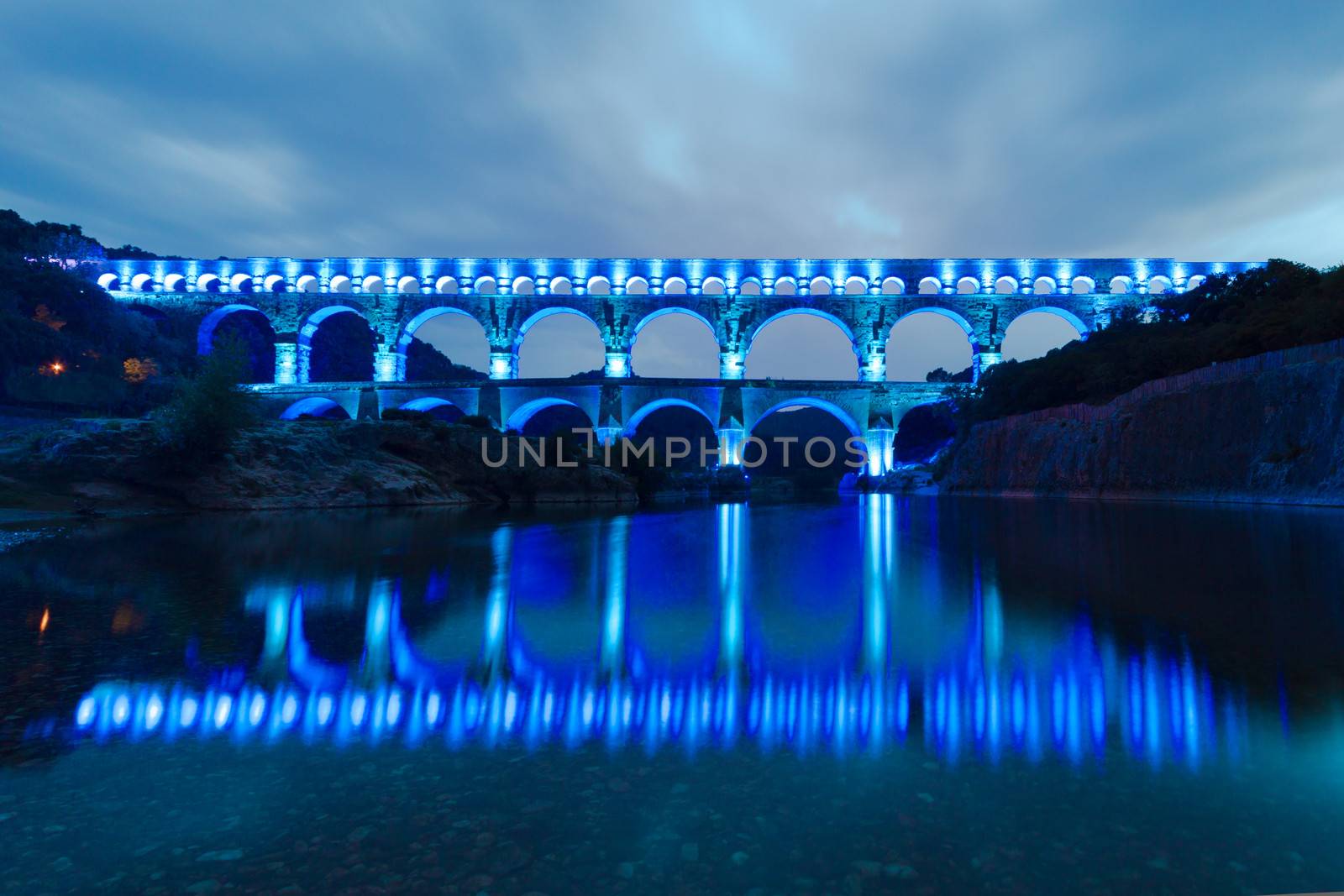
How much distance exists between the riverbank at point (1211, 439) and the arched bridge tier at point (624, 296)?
21.1 metres

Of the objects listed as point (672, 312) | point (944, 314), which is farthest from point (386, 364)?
point (944, 314)

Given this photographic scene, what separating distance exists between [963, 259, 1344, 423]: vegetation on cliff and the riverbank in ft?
6.47

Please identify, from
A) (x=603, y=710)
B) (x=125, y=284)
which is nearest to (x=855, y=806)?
(x=603, y=710)

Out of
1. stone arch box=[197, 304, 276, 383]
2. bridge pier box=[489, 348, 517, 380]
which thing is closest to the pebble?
bridge pier box=[489, 348, 517, 380]

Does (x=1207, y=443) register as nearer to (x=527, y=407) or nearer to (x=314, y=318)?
(x=527, y=407)

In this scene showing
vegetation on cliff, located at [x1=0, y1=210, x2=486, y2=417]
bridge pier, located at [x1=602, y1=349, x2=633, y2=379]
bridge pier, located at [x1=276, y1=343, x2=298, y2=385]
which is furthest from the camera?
bridge pier, located at [x1=602, y1=349, x2=633, y2=379]

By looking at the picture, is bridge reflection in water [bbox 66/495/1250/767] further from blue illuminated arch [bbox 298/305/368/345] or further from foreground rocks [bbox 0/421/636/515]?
blue illuminated arch [bbox 298/305/368/345]

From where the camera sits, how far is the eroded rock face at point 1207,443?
13961 millimetres

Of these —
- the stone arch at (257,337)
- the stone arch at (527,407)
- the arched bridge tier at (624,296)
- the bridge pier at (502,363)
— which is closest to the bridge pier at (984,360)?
the arched bridge tier at (624,296)

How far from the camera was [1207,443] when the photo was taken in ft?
55.6

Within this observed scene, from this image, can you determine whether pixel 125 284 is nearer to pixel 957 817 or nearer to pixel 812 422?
pixel 957 817

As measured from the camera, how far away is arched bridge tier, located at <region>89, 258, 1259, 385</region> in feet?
142

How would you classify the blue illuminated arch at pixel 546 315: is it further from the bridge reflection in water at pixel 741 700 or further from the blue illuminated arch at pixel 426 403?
the bridge reflection in water at pixel 741 700

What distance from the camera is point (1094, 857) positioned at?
144cm
